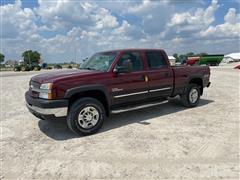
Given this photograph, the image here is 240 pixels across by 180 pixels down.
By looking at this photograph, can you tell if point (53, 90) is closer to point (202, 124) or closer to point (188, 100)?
point (202, 124)

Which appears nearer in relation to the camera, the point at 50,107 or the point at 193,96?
the point at 50,107

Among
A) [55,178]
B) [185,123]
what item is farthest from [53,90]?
[185,123]

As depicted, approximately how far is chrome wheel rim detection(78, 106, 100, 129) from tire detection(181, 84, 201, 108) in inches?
131

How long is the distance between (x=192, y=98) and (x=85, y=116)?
13.0 ft

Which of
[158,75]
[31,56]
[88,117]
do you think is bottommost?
[88,117]

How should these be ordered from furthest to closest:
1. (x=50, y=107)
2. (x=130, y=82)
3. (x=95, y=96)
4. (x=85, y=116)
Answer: (x=130, y=82) < (x=95, y=96) < (x=85, y=116) < (x=50, y=107)

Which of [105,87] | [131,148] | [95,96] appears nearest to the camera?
[131,148]

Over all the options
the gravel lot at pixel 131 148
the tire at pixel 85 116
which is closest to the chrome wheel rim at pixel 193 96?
the gravel lot at pixel 131 148

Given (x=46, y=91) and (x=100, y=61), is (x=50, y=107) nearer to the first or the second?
(x=46, y=91)

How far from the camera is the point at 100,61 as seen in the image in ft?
19.5

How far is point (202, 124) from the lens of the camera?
18.3ft

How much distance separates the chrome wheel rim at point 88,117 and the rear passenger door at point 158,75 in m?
1.81

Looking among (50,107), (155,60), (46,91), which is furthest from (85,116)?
(155,60)

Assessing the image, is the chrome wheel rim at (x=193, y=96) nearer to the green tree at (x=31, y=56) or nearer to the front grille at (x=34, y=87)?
the front grille at (x=34, y=87)
